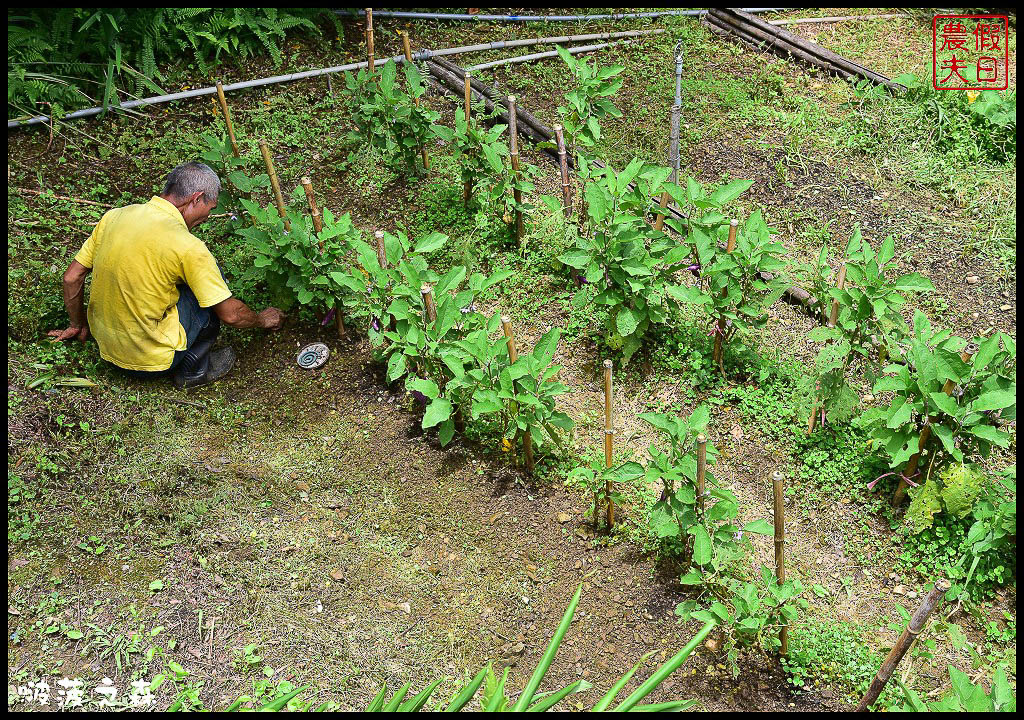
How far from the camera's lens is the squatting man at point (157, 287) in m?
4.05

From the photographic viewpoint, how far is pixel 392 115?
17.7 ft

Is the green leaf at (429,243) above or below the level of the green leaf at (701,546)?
above

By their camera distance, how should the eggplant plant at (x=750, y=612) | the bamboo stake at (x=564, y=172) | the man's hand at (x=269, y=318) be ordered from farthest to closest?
the bamboo stake at (x=564, y=172) → the man's hand at (x=269, y=318) → the eggplant plant at (x=750, y=612)

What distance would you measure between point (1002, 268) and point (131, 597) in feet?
16.3

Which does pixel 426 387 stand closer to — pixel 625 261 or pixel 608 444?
pixel 608 444

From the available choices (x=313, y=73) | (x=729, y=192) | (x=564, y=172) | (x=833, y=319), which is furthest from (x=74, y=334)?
(x=833, y=319)

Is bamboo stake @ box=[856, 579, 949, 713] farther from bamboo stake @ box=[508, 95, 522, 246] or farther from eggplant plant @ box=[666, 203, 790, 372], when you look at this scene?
bamboo stake @ box=[508, 95, 522, 246]

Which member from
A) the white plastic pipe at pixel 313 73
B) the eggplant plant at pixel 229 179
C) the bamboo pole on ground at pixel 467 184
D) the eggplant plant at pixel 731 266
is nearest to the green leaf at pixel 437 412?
the eggplant plant at pixel 731 266

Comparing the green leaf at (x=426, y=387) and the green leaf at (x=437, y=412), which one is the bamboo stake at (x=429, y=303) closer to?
the green leaf at (x=426, y=387)

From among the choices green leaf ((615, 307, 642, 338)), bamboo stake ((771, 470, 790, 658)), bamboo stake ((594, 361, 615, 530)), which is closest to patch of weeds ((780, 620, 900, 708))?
bamboo stake ((771, 470, 790, 658))

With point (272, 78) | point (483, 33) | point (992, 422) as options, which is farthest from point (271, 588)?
point (483, 33)

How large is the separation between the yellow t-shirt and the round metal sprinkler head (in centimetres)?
58

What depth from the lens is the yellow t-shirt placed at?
13.3 feet

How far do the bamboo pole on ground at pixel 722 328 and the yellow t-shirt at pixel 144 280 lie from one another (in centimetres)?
241
